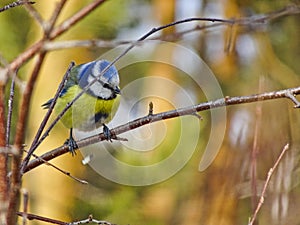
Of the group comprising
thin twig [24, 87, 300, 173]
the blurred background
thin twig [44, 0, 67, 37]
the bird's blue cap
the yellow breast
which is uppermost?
the blurred background

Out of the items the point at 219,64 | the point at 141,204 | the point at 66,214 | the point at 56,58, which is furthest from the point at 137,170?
the point at 219,64

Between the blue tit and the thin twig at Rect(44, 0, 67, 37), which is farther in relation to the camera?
the blue tit

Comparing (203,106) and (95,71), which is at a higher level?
(95,71)

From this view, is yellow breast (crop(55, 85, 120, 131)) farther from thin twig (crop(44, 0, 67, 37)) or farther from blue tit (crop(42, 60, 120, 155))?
thin twig (crop(44, 0, 67, 37))

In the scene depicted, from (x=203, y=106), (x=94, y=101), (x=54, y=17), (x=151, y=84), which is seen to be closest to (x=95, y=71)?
(x=94, y=101)

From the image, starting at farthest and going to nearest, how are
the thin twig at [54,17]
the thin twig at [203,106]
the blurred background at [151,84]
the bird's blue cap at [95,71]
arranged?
the blurred background at [151,84] → the bird's blue cap at [95,71] → the thin twig at [203,106] → the thin twig at [54,17]

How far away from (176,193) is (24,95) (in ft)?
7.23

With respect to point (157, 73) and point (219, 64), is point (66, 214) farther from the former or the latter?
point (219, 64)

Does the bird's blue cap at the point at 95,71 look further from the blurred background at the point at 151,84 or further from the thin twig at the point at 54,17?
the thin twig at the point at 54,17

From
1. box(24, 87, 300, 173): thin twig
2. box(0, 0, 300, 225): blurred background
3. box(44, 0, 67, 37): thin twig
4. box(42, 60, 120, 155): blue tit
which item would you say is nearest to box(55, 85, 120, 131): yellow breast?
box(42, 60, 120, 155): blue tit

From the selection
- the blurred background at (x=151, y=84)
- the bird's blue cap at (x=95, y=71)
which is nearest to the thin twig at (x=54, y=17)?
the bird's blue cap at (x=95, y=71)

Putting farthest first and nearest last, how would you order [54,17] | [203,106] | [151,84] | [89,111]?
[151,84] < [89,111] < [203,106] < [54,17]

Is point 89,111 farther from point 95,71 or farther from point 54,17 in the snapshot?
point 54,17

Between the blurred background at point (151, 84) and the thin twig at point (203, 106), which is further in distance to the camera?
the blurred background at point (151, 84)
